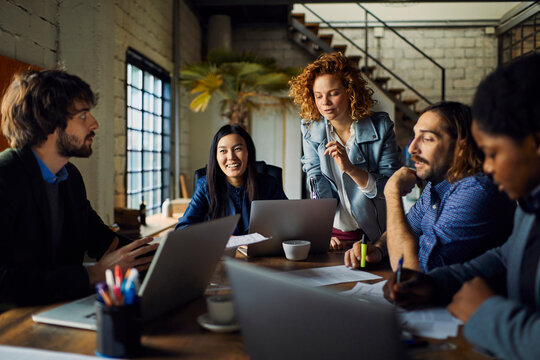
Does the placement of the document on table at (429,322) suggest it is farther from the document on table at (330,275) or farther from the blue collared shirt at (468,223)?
the blue collared shirt at (468,223)

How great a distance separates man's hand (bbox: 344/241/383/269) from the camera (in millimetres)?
1524

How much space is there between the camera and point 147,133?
4945mm

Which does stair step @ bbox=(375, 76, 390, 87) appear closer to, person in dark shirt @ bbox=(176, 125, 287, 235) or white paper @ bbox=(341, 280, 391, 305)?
person in dark shirt @ bbox=(176, 125, 287, 235)

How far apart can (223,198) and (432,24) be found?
635cm

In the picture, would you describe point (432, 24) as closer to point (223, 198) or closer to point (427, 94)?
point (427, 94)

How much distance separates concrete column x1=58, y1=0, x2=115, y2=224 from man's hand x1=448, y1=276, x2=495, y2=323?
2.78 meters

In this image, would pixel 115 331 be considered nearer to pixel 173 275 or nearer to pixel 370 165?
pixel 173 275

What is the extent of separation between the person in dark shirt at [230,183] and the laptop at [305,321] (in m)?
1.56

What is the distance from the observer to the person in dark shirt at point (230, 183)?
7.63ft

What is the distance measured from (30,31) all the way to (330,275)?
96.2 inches

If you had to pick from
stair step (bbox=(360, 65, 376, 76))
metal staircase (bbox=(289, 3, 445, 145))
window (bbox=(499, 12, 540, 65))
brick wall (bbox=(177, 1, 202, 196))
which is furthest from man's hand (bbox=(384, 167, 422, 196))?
window (bbox=(499, 12, 540, 65))

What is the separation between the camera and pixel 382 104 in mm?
6312

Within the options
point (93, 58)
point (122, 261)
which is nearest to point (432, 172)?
point (122, 261)

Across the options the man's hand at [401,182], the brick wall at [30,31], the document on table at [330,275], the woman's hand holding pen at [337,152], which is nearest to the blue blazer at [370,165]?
the woman's hand holding pen at [337,152]
